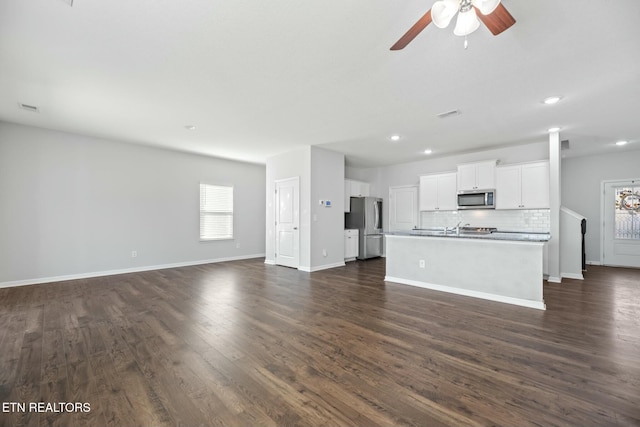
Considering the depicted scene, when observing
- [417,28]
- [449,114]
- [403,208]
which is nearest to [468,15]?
[417,28]

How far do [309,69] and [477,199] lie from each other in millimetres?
5056

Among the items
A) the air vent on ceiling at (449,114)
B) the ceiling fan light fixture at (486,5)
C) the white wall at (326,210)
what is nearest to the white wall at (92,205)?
the white wall at (326,210)

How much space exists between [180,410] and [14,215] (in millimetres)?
5456

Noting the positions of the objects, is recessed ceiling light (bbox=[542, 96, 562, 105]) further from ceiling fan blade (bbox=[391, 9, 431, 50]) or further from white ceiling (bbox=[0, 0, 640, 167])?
ceiling fan blade (bbox=[391, 9, 431, 50])

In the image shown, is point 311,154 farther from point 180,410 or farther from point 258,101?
point 180,410

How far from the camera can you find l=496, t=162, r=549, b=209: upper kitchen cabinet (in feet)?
18.1

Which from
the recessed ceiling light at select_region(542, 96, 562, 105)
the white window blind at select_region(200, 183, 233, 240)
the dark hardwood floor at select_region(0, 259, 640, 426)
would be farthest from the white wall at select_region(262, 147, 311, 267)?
the recessed ceiling light at select_region(542, 96, 562, 105)

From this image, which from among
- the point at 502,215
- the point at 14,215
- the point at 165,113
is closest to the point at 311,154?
the point at 165,113

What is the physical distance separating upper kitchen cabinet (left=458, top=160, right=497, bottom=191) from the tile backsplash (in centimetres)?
65

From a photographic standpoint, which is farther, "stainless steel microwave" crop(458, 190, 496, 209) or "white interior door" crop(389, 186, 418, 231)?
"white interior door" crop(389, 186, 418, 231)

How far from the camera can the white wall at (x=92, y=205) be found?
15.7 ft

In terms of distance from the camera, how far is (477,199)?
6.21 metres

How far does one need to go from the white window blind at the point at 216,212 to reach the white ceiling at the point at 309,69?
7.73 ft

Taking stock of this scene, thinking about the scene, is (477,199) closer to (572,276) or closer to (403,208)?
(403,208)
